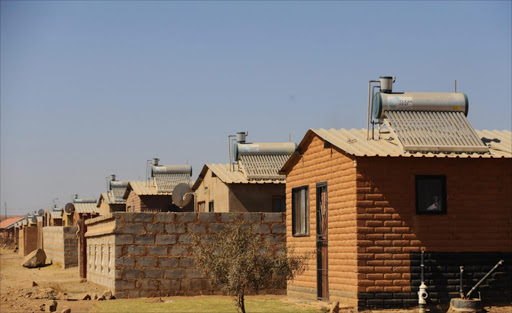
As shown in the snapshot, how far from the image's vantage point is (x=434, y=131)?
63.7 ft

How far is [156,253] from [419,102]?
27.7ft

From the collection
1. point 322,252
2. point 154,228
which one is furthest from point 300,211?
point 154,228

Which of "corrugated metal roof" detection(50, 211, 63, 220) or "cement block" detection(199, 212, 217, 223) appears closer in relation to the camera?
"cement block" detection(199, 212, 217, 223)

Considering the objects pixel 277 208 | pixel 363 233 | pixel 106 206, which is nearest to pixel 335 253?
pixel 363 233

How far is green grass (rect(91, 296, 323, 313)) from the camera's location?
18703 mm

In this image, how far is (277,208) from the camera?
30406 millimetres

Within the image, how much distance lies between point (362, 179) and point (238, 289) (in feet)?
14.1

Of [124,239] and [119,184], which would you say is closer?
[124,239]

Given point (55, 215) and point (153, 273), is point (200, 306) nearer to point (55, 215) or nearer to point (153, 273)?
point (153, 273)

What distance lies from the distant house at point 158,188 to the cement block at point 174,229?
60.9ft

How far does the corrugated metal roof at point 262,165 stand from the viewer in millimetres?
30656

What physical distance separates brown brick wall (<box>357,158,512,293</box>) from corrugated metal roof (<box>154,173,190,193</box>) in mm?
25813

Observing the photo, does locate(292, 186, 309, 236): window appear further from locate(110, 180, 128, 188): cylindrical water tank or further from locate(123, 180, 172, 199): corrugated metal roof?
locate(110, 180, 128, 188): cylindrical water tank

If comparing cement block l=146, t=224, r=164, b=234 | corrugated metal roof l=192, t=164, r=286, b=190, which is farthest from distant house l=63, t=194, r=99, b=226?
cement block l=146, t=224, r=164, b=234
